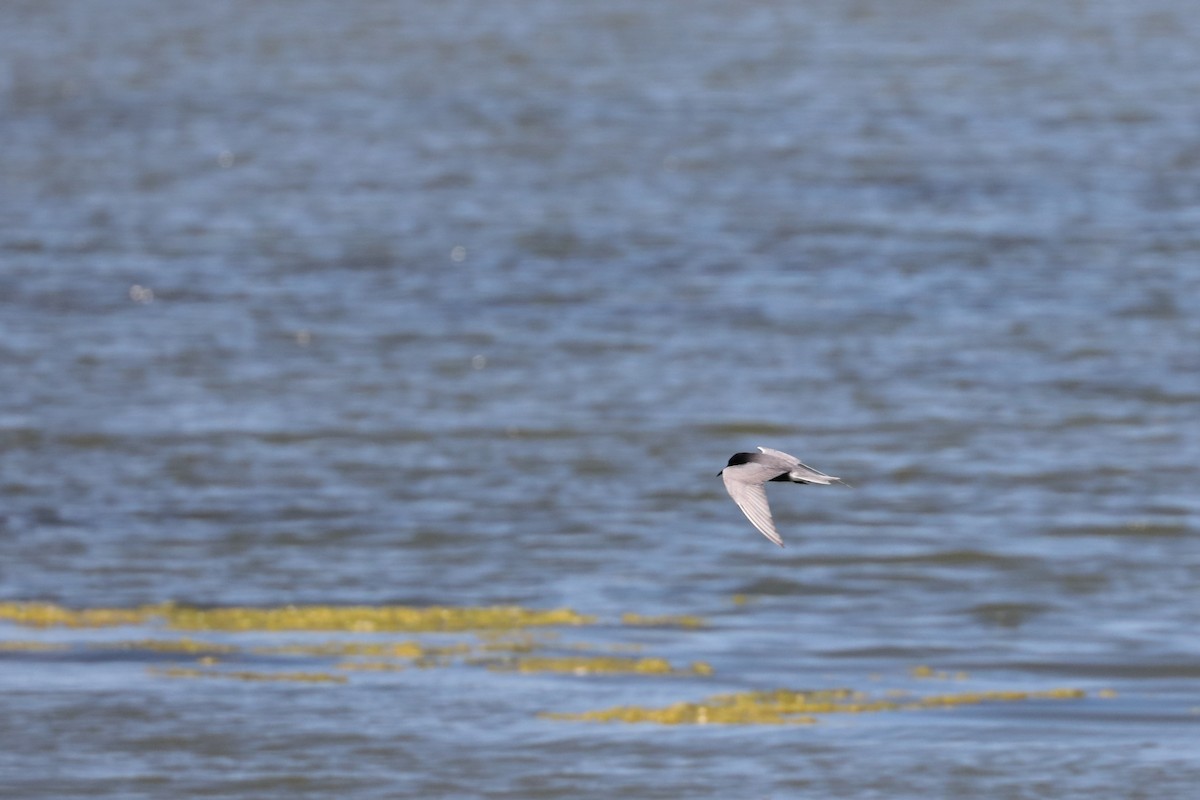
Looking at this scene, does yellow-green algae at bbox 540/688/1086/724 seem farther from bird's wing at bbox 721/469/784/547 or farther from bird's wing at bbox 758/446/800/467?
bird's wing at bbox 721/469/784/547

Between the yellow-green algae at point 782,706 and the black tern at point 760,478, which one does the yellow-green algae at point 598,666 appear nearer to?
the yellow-green algae at point 782,706

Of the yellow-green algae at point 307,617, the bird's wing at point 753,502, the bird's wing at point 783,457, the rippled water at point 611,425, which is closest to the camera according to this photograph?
the bird's wing at point 753,502

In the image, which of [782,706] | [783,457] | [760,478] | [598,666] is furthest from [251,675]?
[760,478]

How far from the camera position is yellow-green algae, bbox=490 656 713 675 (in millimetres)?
10680

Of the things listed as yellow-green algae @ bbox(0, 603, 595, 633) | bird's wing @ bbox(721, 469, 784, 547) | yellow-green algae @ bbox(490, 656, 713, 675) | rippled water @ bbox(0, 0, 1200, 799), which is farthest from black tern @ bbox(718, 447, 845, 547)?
yellow-green algae @ bbox(0, 603, 595, 633)

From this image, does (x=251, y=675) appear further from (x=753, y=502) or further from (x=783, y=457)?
(x=753, y=502)

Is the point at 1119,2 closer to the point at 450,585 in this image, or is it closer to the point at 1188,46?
the point at 1188,46

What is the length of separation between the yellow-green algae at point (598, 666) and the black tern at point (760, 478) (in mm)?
3816

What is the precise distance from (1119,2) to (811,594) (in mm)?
40687

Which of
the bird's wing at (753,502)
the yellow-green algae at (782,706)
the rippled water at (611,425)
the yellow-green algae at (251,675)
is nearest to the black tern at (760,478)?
the bird's wing at (753,502)

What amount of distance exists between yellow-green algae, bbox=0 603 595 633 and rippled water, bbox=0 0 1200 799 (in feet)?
0.53

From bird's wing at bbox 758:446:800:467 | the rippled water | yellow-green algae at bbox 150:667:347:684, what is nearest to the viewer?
bird's wing at bbox 758:446:800:467

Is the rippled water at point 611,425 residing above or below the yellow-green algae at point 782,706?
above

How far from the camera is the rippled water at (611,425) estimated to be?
989cm
